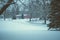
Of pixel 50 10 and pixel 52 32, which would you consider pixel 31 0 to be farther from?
pixel 52 32

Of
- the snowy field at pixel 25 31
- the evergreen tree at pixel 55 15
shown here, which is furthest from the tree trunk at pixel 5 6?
the evergreen tree at pixel 55 15

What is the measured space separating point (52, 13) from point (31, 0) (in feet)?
1.55

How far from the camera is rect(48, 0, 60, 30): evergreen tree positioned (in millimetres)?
3601

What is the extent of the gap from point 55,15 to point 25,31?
66 cm

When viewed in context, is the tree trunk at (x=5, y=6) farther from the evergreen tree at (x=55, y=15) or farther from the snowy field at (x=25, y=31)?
the evergreen tree at (x=55, y=15)

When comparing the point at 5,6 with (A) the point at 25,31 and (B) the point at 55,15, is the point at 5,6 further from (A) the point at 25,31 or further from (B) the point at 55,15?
(B) the point at 55,15

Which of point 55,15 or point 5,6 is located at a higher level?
point 5,6

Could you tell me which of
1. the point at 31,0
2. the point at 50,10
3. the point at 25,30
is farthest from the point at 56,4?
the point at 25,30

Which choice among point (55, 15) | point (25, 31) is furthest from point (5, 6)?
point (55, 15)

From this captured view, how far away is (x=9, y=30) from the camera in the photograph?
3.72 m

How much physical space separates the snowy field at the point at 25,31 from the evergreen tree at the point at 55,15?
149mm

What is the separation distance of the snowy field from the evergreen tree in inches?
5.9

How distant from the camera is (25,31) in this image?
3676mm

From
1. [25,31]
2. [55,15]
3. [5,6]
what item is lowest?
[25,31]
